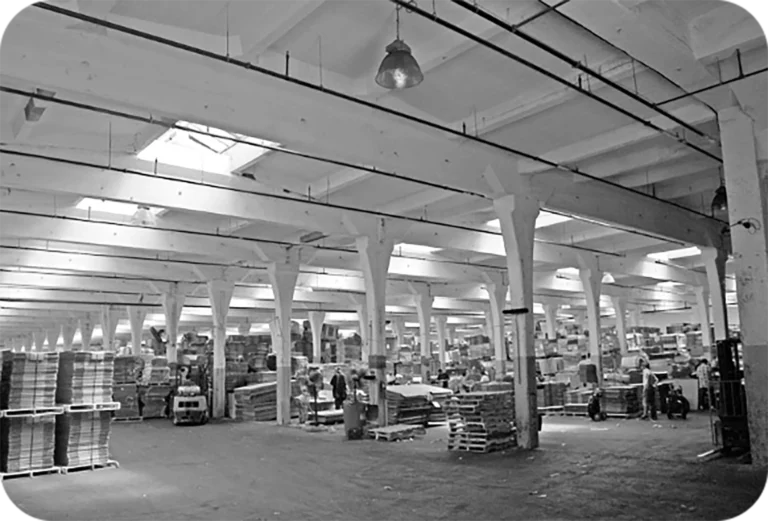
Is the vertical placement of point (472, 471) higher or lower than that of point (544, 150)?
lower

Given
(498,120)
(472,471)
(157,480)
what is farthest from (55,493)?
(498,120)

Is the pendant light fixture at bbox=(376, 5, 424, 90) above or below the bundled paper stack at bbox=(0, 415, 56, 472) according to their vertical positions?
above

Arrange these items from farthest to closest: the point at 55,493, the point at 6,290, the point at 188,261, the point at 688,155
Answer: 1. the point at 6,290
2. the point at 188,261
3. the point at 688,155
4. the point at 55,493

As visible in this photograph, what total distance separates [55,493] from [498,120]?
967 centimetres

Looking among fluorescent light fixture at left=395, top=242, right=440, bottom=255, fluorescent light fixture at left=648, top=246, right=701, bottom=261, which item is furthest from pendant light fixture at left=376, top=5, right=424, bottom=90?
fluorescent light fixture at left=648, top=246, right=701, bottom=261

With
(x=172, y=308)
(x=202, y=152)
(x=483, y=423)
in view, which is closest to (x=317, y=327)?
(x=172, y=308)

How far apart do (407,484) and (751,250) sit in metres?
6.64

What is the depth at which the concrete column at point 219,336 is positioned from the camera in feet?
76.1

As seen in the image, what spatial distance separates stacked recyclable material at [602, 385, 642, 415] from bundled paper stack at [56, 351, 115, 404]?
563 inches

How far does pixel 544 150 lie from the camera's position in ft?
43.4

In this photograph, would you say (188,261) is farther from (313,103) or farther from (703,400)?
(703,400)

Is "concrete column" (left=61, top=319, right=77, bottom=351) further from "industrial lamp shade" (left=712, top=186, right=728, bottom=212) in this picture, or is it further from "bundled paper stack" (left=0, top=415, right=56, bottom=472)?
"industrial lamp shade" (left=712, top=186, right=728, bottom=212)

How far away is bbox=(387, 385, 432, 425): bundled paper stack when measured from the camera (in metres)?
17.9

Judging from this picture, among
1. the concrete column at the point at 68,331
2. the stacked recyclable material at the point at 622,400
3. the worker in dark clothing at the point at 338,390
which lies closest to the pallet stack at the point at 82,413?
the worker in dark clothing at the point at 338,390
